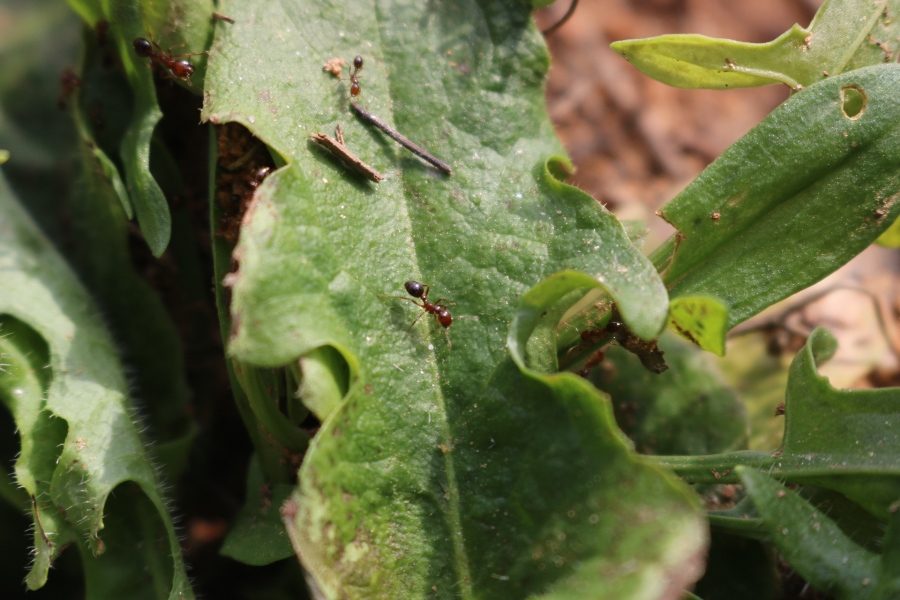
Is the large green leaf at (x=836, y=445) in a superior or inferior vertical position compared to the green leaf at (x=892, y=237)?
inferior

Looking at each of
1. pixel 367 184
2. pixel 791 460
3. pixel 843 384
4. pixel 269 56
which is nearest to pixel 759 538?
pixel 791 460

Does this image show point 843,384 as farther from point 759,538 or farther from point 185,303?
point 185,303

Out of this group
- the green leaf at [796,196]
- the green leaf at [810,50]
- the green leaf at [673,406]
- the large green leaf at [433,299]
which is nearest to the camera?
the large green leaf at [433,299]

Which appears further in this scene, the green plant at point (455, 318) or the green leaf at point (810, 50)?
the green leaf at point (810, 50)

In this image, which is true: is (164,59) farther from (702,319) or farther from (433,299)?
(702,319)

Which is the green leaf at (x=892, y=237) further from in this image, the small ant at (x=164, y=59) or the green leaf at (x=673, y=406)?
→ the small ant at (x=164, y=59)


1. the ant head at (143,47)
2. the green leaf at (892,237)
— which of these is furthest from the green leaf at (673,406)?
the ant head at (143,47)

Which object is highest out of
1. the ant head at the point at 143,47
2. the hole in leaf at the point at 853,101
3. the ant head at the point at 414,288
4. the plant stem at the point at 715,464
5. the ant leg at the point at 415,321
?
the hole in leaf at the point at 853,101
